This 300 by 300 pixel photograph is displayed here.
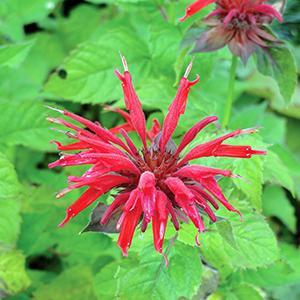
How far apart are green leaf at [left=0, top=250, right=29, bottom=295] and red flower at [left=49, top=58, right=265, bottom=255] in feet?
1.12

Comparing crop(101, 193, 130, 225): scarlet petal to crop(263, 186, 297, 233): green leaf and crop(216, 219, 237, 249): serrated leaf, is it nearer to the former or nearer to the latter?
crop(216, 219, 237, 249): serrated leaf

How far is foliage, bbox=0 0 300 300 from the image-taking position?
120cm

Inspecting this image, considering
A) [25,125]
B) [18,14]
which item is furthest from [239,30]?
[18,14]

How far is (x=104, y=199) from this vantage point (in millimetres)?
1410

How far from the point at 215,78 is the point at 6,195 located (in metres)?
1.04

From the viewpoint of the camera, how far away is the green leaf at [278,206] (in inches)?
Answer: 74.2

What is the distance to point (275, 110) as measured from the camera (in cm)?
231

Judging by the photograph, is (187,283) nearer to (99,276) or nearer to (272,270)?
(99,276)

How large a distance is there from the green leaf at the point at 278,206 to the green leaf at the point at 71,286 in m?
0.60

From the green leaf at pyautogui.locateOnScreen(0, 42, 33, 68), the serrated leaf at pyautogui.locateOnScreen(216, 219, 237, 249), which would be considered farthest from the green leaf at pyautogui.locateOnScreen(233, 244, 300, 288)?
the green leaf at pyautogui.locateOnScreen(0, 42, 33, 68)

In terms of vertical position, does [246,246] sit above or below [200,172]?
below

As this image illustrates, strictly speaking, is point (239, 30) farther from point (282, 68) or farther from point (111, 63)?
point (111, 63)

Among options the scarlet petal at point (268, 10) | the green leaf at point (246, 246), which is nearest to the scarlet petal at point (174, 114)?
the green leaf at point (246, 246)

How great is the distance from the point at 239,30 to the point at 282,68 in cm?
13
